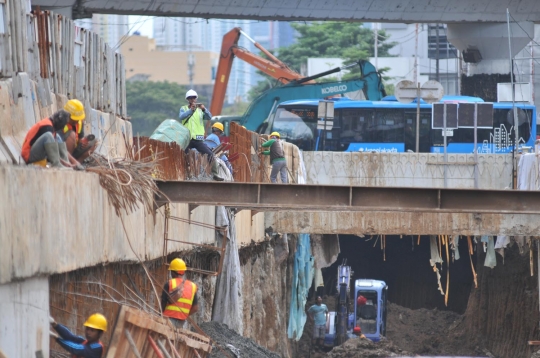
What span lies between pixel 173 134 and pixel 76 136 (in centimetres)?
619

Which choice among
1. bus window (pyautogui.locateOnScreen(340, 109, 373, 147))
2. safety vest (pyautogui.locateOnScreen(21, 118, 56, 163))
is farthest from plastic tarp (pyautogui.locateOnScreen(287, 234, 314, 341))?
safety vest (pyautogui.locateOnScreen(21, 118, 56, 163))

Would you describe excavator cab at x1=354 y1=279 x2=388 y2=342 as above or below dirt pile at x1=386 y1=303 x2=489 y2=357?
above

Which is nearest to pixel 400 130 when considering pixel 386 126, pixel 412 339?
pixel 386 126

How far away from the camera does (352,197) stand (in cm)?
1339

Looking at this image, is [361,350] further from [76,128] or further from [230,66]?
[76,128]

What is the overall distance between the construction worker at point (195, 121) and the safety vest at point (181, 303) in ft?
16.1

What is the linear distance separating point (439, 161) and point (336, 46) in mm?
52686

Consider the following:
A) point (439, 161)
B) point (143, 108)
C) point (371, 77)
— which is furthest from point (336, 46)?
point (439, 161)

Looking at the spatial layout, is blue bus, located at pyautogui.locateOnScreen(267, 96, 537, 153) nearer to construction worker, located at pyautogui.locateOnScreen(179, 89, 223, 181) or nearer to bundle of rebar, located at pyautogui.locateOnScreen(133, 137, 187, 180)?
construction worker, located at pyautogui.locateOnScreen(179, 89, 223, 181)

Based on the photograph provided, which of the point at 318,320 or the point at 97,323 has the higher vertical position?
the point at 97,323

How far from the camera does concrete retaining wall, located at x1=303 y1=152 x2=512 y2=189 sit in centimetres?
2858

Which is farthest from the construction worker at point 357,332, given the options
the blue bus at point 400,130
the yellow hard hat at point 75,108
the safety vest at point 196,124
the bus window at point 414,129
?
the yellow hard hat at point 75,108

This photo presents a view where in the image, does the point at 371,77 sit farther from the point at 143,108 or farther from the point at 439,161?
the point at 143,108

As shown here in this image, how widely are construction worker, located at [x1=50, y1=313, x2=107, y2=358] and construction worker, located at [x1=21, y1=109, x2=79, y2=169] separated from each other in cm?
144
